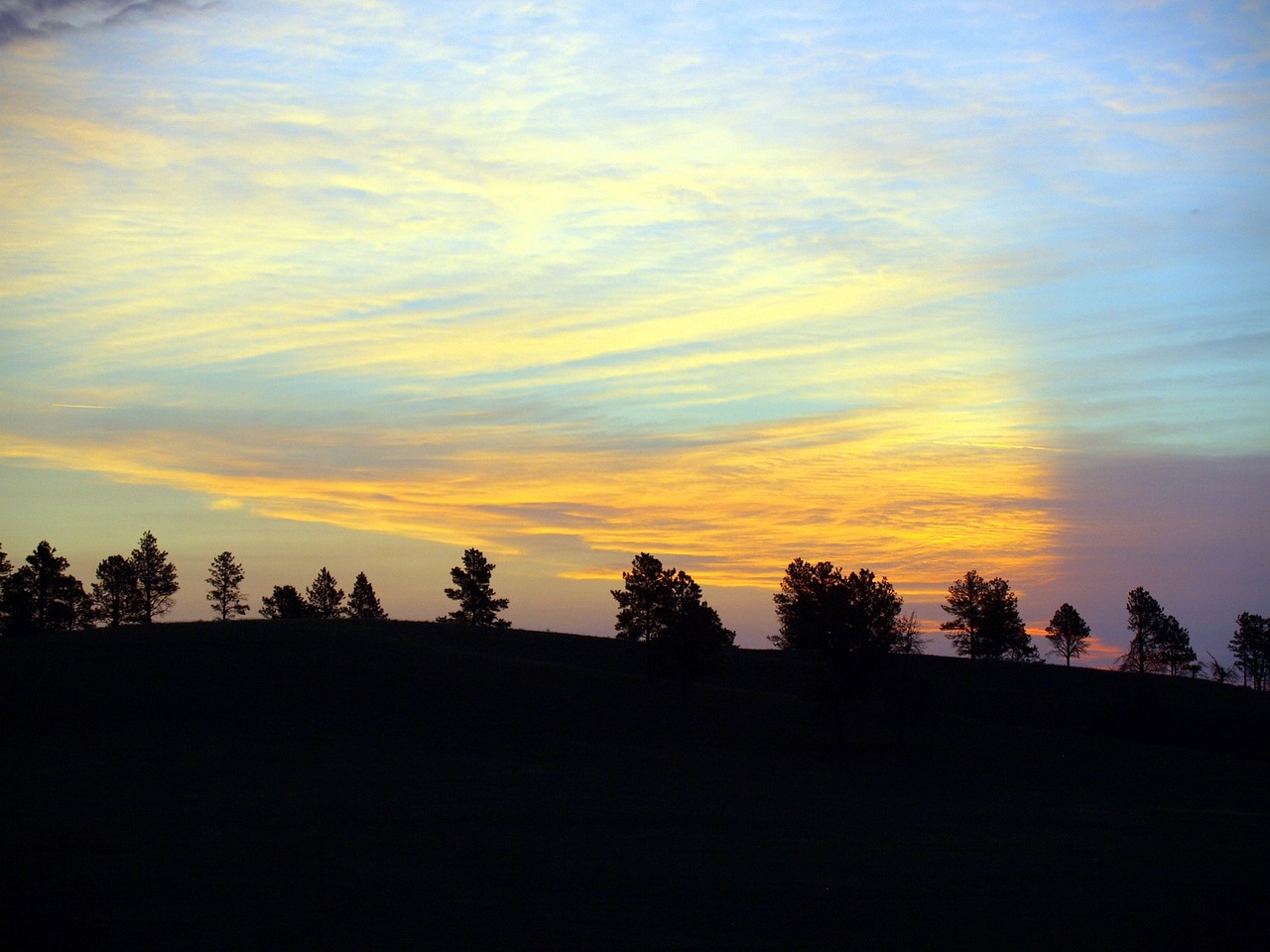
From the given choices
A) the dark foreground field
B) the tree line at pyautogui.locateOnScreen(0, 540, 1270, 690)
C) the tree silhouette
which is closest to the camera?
the dark foreground field

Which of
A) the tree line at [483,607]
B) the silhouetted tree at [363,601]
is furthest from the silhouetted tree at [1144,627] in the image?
the silhouetted tree at [363,601]

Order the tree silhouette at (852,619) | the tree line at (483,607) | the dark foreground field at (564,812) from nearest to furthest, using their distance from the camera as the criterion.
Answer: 1. the dark foreground field at (564,812)
2. the tree silhouette at (852,619)
3. the tree line at (483,607)

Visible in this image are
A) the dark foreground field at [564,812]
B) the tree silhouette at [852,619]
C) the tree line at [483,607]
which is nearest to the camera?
the dark foreground field at [564,812]

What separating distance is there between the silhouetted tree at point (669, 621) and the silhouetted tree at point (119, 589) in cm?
7760

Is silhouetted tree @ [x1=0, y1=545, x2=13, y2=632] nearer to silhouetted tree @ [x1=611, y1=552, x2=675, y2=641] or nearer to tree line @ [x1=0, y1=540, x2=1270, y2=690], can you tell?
tree line @ [x1=0, y1=540, x2=1270, y2=690]

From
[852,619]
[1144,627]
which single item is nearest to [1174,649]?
[1144,627]

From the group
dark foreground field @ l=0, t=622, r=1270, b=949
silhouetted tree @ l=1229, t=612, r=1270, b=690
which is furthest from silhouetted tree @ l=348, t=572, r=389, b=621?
silhouetted tree @ l=1229, t=612, r=1270, b=690

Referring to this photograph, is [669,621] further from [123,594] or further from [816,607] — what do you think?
[123,594]

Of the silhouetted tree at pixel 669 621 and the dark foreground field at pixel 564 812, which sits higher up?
the silhouetted tree at pixel 669 621

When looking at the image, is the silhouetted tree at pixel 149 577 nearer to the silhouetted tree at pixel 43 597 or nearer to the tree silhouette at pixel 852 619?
the silhouetted tree at pixel 43 597

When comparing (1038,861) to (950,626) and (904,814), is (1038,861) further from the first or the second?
(950,626)

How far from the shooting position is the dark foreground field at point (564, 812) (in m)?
17.5

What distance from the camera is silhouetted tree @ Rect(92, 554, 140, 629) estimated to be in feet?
391

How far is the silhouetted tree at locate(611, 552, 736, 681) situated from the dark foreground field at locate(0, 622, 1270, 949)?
3069 mm
